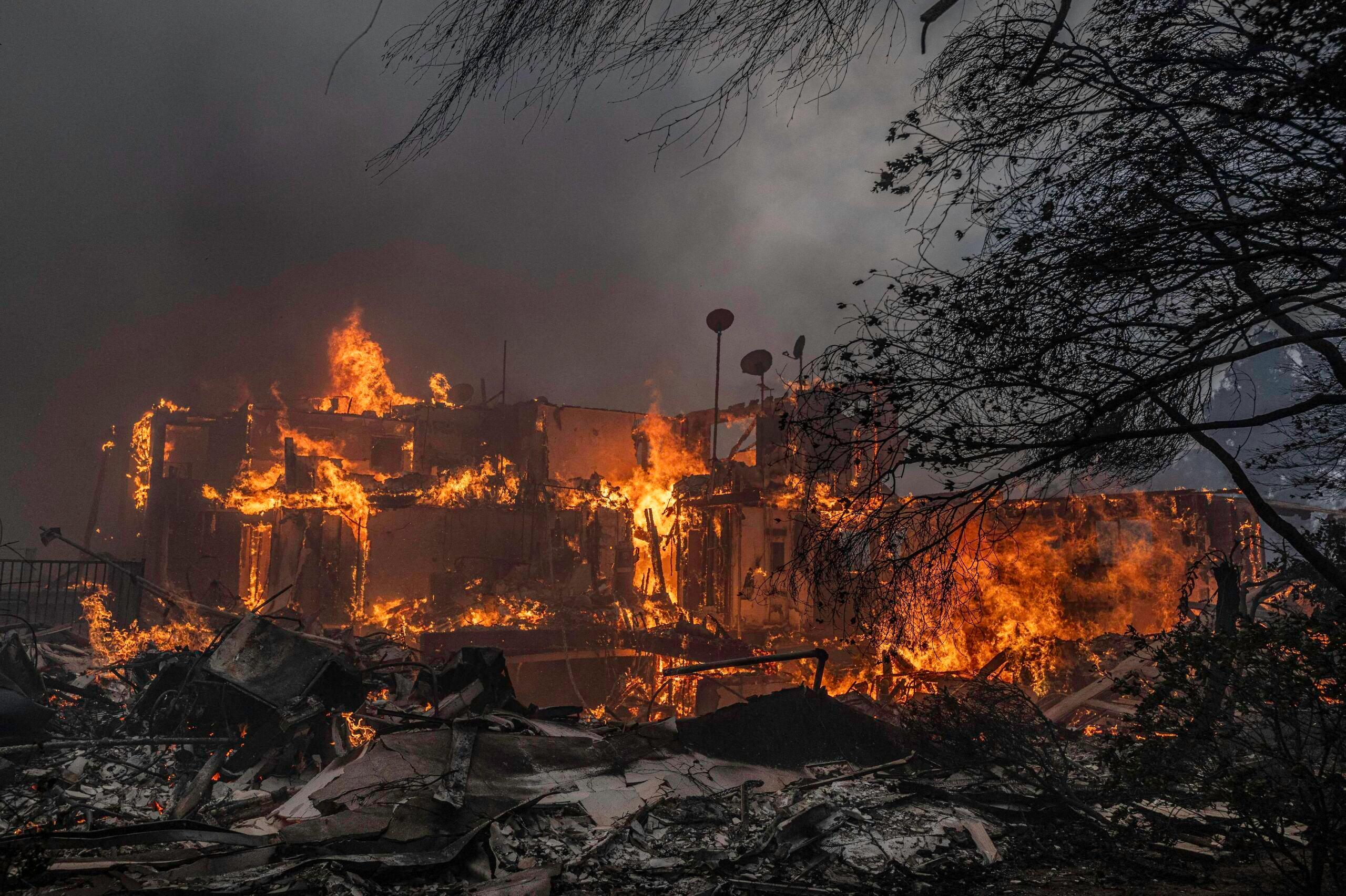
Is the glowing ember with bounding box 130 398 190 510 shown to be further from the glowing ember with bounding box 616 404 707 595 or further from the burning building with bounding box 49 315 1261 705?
the glowing ember with bounding box 616 404 707 595

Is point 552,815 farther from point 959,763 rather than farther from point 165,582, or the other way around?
point 165,582

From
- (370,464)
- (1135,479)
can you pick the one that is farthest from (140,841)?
(370,464)

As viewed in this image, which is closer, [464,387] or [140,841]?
[140,841]

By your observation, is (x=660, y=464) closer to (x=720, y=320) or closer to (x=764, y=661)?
(x=720, y=320)

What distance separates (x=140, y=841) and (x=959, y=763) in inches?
295

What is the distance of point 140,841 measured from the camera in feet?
18.0

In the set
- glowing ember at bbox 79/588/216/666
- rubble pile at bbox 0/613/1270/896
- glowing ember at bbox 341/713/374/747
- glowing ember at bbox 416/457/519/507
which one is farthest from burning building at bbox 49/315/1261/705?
glowing ember at bbox 341/713/374/747

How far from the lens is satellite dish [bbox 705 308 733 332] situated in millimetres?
26156

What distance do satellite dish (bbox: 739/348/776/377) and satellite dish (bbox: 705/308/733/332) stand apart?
1657mm

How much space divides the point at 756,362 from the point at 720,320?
2.29 m

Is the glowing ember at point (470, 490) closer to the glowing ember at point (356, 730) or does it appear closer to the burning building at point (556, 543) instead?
the burning building at point (556, 543)

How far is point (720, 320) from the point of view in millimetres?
26172

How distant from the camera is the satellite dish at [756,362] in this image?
89.2ft

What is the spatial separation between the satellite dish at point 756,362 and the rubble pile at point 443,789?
18.2 metres
